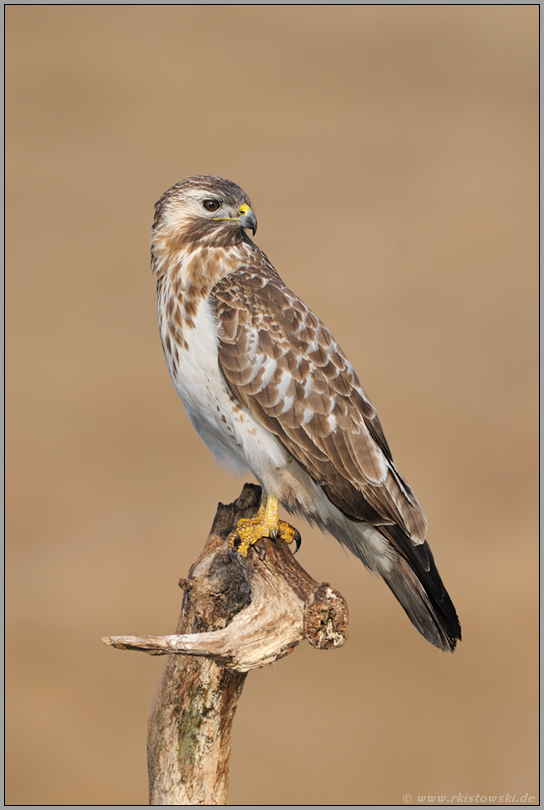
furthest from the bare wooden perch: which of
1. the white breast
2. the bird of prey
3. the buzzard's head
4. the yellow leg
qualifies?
the buzzard's head

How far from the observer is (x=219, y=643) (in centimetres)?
210

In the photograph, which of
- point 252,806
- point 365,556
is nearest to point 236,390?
point 365,556

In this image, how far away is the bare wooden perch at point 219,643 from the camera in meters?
2.16

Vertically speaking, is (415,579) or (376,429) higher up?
(376,429)

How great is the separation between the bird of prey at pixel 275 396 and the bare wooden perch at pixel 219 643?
0.16 m

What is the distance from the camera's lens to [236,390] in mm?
2568

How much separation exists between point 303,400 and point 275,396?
0.11 meters

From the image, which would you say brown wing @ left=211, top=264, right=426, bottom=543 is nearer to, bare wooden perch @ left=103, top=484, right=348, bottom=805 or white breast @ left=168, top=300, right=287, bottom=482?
white breast @ left=168, top=300, right=287, bottom=482

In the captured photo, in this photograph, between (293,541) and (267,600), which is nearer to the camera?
(267,600)

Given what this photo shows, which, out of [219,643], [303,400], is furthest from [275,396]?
[219,643]

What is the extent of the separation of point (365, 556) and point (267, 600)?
650 millimetres

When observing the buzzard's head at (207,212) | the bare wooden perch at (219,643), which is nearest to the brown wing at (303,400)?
the buzzard's head at (207,212)

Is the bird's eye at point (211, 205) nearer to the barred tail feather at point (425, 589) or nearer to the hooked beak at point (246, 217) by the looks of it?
the hooked beak at point (246, 217)

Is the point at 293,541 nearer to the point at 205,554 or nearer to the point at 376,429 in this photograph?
the point at 205,554
